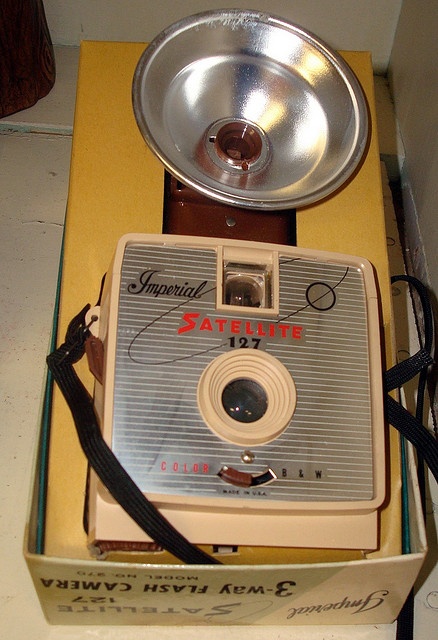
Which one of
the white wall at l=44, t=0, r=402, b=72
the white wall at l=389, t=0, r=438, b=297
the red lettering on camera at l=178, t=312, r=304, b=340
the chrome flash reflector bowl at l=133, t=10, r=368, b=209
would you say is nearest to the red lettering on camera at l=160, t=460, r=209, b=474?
the red lettering on camera at l=178, t=312, r=304, b=340

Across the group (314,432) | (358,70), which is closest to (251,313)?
(314,432)

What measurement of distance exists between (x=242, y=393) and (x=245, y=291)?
0.41 ft

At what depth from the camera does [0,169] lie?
1.17m

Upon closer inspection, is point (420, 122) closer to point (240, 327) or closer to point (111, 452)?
point (240, 327)

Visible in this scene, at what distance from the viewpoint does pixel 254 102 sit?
3.19ft

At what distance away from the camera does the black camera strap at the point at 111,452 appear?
2.25 feet

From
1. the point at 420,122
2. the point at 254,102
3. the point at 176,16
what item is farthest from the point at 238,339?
the point at 176,16

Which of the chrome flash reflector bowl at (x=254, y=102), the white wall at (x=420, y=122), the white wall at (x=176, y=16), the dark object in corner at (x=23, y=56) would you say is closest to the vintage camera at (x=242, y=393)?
the chrome flash reflector bowl at (x=254, y=102)

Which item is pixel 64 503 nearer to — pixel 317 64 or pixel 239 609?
pixel 239 609

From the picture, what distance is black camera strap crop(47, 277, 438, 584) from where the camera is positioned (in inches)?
27.0

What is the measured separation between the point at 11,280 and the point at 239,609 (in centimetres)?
55

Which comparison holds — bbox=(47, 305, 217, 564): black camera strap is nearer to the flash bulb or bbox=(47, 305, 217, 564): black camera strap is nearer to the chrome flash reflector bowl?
the flash bulb

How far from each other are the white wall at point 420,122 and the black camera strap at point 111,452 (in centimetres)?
27

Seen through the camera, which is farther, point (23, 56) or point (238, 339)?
point (23, 56)
